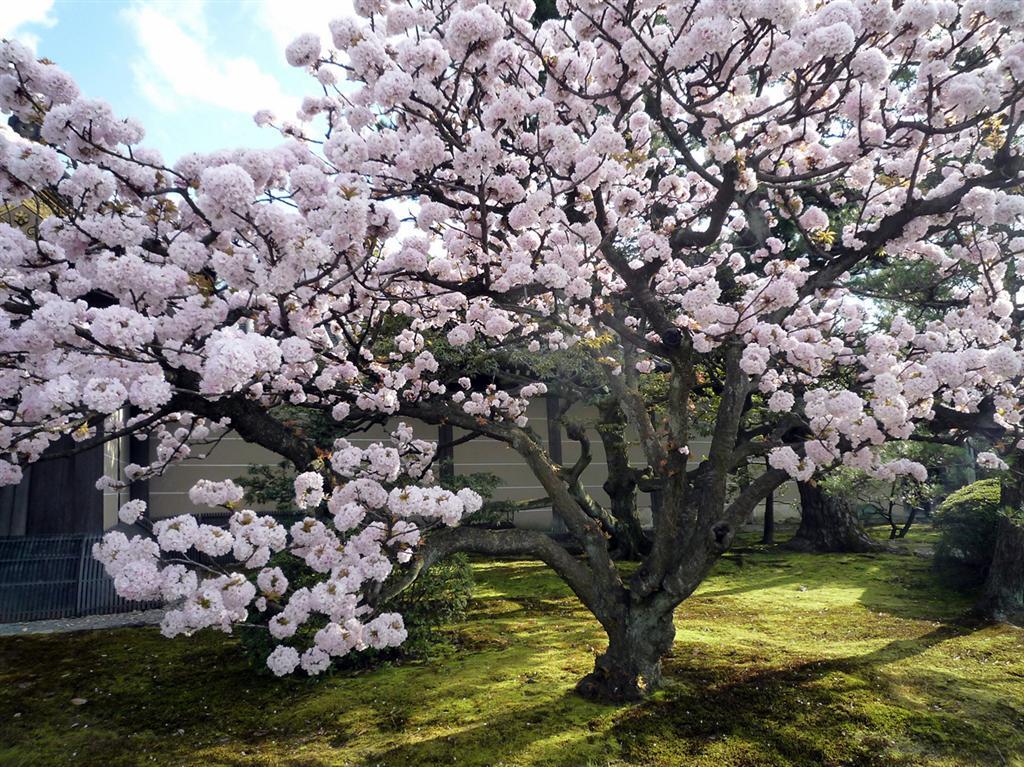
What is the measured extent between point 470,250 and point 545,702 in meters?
3.36

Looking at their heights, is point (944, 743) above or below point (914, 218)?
below

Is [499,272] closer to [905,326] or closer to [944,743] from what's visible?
[905,326]

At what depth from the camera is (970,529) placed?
7.82m

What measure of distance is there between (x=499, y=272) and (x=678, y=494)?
2.08m

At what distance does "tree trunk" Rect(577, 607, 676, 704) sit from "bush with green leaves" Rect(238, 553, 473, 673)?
161cm

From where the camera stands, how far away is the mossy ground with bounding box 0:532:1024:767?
3.94 metres

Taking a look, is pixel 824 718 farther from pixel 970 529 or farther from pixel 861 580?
pixel 861 580

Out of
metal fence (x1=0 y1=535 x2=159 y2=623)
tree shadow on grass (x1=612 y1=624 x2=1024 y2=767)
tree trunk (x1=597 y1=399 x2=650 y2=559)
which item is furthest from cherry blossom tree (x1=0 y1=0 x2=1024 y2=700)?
tree trunk (x1=597 y1=399 x2=650 y2=559)

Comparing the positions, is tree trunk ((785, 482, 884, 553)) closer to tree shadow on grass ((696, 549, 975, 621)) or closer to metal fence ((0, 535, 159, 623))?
tree shadow on grass ((696, 549, 975, 621))

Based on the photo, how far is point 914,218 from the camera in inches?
177

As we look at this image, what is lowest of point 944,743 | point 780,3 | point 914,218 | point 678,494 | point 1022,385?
point 944,743

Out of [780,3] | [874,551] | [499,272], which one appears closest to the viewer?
[780,3]

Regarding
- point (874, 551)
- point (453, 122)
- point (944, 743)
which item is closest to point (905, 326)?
point (944, 743)

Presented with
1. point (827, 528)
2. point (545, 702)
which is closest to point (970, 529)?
point (827, 528)
